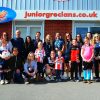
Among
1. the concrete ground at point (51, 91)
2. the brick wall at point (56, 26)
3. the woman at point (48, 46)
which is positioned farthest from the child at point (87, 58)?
the brick wall at point (56, 26)

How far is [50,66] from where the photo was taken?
14070mm

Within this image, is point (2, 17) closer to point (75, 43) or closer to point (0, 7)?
point (0, 7)

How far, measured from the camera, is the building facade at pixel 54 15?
62.4ft

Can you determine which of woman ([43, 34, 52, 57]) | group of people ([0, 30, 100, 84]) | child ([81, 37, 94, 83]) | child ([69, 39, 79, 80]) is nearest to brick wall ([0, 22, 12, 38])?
group of people ([0, 30, 100, 84])

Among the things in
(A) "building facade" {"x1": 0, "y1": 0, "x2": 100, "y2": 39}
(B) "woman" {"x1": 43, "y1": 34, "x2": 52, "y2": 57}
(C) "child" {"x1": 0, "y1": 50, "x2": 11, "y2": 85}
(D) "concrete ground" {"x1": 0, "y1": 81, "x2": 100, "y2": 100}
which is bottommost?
(D) "concrete ground" {"x1": 0, "y1": 81, "x2": 100, "y2": 100}

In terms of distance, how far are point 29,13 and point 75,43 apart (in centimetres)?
576

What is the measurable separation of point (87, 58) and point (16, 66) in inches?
96.6

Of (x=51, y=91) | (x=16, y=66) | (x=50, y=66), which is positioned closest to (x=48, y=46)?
(x=50, y=66)

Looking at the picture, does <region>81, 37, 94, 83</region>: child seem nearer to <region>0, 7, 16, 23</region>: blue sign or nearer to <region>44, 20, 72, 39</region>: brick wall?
<region>44, 20, 72, 39</region>: brick wall

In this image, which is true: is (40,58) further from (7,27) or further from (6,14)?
(7,27)

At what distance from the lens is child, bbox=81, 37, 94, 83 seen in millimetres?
13414

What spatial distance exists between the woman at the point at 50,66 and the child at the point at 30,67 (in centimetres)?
A: 63

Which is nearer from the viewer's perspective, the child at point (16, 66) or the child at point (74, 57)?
the child at point (16, 66)

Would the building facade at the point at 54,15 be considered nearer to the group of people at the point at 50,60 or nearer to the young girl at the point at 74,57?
the group of people at the point at 50,60
